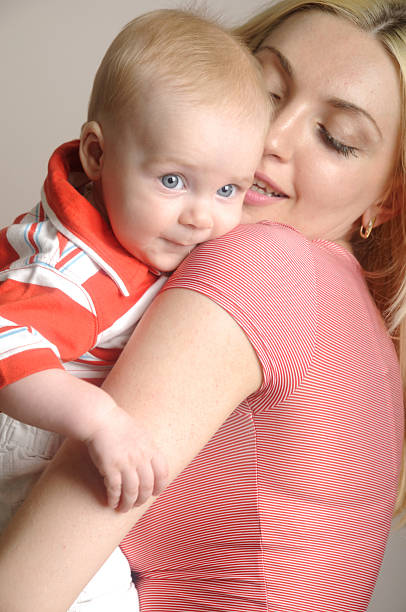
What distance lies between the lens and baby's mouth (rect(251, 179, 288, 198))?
4.77 feet

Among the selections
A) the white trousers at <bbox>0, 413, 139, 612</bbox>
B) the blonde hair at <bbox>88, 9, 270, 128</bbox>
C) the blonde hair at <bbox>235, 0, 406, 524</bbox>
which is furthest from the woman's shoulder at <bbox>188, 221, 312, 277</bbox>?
the blonde hair at <bbox>235, 0, 406, 524</bbox>

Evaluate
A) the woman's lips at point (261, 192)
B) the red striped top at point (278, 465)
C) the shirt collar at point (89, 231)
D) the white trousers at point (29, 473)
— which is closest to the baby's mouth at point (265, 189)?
the woman's lips at point (261, 192)

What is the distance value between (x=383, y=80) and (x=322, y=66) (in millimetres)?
129

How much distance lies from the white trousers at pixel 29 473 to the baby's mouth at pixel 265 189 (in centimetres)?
63

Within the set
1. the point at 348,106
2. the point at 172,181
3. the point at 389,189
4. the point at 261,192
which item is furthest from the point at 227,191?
the point at 389,189

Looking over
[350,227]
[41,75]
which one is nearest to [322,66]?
[350,227]

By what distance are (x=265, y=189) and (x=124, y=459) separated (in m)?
0.74

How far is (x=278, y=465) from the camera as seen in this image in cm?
113

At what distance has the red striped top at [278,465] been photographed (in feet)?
3.46

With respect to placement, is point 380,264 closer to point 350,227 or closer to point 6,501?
point 350,227

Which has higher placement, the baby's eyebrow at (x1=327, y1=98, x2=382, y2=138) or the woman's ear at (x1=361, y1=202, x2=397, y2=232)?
the baby's eyebrow at (x1=327, y1=98, x2=382, y2=138)

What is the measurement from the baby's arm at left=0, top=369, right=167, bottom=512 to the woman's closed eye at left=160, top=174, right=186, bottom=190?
330 millimetres

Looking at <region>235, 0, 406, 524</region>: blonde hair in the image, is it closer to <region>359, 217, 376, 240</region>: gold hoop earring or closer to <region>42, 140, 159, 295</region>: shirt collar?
<region>359, 217, 376, 240</region>: gold hoop earring

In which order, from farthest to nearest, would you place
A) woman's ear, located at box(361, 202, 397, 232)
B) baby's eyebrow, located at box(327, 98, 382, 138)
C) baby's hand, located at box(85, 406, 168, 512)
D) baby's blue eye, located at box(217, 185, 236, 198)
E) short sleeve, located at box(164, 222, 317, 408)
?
woman's ear, located at box(361, 202, 397, 232), baby's eyebrow, located at box(327, 98, 382, 138), baby's blue eye, located at box(217, 185, 236, 198), short sleeve, located at box(164, 222, 317, 408), baby's hand, located at box(85, 406, 168, 512)
